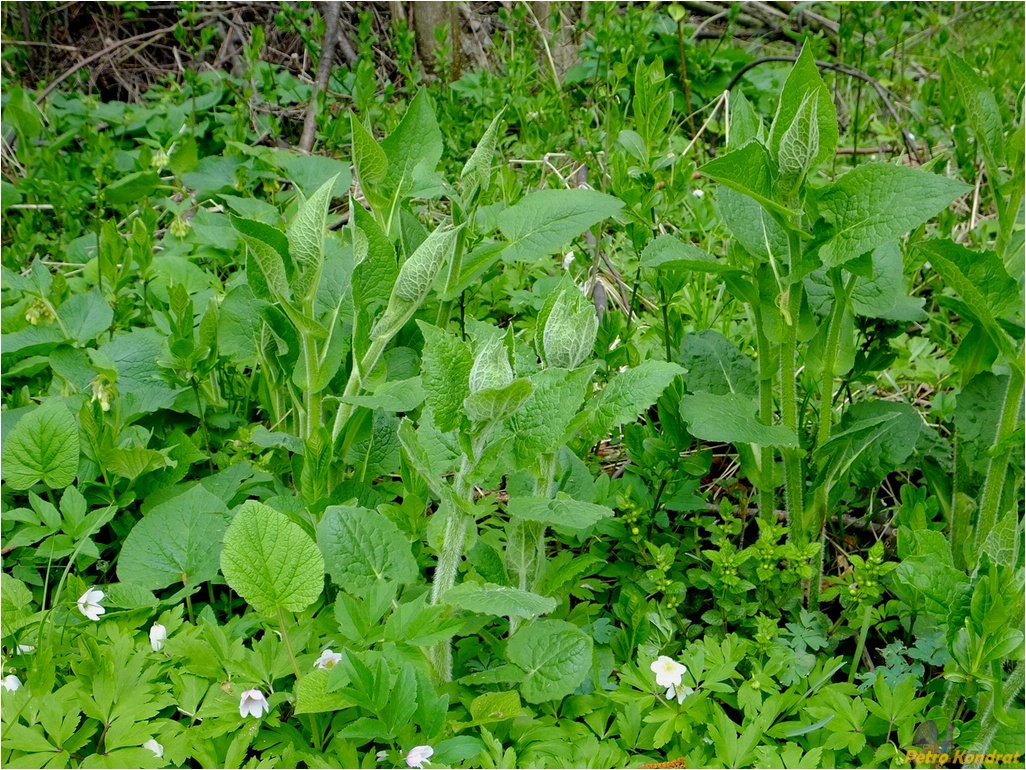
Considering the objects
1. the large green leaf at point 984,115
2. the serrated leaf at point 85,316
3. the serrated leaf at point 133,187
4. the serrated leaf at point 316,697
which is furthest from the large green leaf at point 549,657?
the serrated leaf at point 133,187

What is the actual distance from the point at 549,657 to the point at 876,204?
0.96 metres

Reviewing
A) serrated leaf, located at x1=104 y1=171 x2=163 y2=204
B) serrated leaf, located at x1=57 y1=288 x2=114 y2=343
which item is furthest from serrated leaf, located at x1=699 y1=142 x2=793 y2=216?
serrated leaf, located at x1=104 y1=171 x2=163 y2=204

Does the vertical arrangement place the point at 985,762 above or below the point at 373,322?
below

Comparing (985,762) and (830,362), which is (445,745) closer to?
(985,762)

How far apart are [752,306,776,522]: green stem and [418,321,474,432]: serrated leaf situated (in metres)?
0.64

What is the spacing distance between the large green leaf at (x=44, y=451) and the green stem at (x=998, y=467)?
1.83 metres

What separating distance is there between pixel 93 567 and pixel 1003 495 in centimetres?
193

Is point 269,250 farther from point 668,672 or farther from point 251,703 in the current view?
point 668,672

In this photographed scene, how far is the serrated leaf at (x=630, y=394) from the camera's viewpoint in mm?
1571

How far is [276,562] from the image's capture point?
1491mm

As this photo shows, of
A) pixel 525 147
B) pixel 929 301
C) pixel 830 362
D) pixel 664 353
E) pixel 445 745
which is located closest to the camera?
pixel 445 745

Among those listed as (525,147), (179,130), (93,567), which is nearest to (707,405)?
(93,567)

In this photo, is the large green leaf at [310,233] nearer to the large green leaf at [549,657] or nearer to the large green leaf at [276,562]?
the large green leaf at [276,562]

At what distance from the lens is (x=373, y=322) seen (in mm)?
2035
